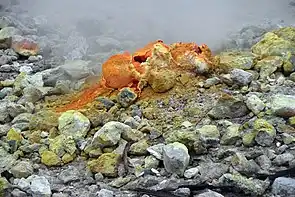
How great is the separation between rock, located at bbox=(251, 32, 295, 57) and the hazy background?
608mm

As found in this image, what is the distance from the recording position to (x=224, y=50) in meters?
3.98

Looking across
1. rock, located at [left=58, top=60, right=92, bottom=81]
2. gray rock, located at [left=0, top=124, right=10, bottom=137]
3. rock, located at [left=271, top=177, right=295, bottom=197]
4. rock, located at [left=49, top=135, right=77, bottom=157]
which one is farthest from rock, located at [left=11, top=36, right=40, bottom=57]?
rock, located at [left=271, top=177, right=295, bottom=197]

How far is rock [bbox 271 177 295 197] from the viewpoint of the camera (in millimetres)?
2260

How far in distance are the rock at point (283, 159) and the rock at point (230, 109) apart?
43 cm

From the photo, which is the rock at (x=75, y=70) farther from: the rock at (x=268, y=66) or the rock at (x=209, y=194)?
the rock at (x=209, y=194)

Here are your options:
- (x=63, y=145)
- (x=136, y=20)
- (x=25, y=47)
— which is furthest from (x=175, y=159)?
(x=136, y=20)

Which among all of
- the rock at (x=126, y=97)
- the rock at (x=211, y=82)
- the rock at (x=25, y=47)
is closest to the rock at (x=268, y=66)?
the rock at (x=211, y=82)

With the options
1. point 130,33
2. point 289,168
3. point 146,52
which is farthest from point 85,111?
point 130,33

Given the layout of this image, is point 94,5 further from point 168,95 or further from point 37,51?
point 168,95

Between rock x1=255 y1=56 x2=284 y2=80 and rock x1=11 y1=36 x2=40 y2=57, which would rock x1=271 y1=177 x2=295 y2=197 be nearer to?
rock x1=255 y1=56 x2=284 y2=80

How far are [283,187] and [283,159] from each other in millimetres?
166

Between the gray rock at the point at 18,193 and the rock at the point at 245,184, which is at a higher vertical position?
the rock at the point at 245,184

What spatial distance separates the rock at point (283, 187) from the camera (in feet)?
7.41

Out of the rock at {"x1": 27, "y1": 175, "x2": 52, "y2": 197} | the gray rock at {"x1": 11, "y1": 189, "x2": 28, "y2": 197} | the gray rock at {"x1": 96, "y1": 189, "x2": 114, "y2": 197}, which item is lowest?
the gray rock at {"x1": 11, "y1": 189, "x2": 28, "y2": 197}
